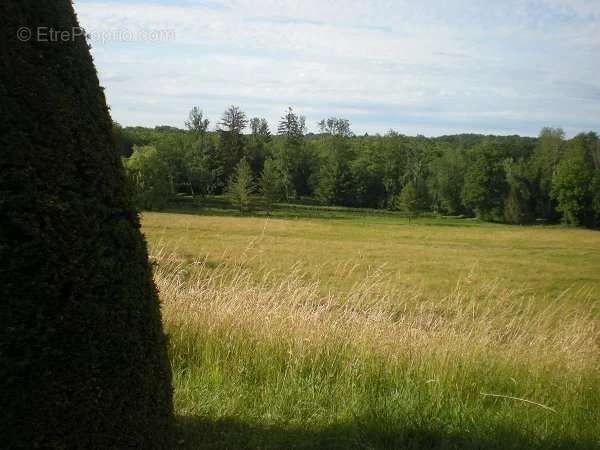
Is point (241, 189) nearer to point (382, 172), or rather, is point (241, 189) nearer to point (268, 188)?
point (268, 188)

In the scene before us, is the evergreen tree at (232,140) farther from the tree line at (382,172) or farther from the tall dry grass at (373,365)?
the tall dry grass at (373,365)

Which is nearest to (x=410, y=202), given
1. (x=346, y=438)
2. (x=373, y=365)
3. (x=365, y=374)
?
(x=373, y=365)

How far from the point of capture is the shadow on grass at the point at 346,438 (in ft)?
14.1

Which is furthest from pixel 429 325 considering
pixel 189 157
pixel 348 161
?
pixel 348 161

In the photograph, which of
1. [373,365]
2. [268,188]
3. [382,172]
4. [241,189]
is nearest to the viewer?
[373,365]

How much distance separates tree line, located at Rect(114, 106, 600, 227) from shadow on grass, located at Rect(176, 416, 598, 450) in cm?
6671

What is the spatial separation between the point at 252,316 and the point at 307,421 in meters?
2.28

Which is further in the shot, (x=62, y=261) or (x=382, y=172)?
(x=382, y=172)

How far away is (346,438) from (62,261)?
2.77 metres

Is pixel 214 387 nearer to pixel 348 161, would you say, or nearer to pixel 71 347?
pixel 71 347

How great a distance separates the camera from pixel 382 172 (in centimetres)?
11769

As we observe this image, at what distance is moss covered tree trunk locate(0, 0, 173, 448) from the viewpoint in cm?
273

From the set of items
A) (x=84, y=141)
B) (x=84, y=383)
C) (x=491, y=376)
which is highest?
(x=84, y=141)

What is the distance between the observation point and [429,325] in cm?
752
